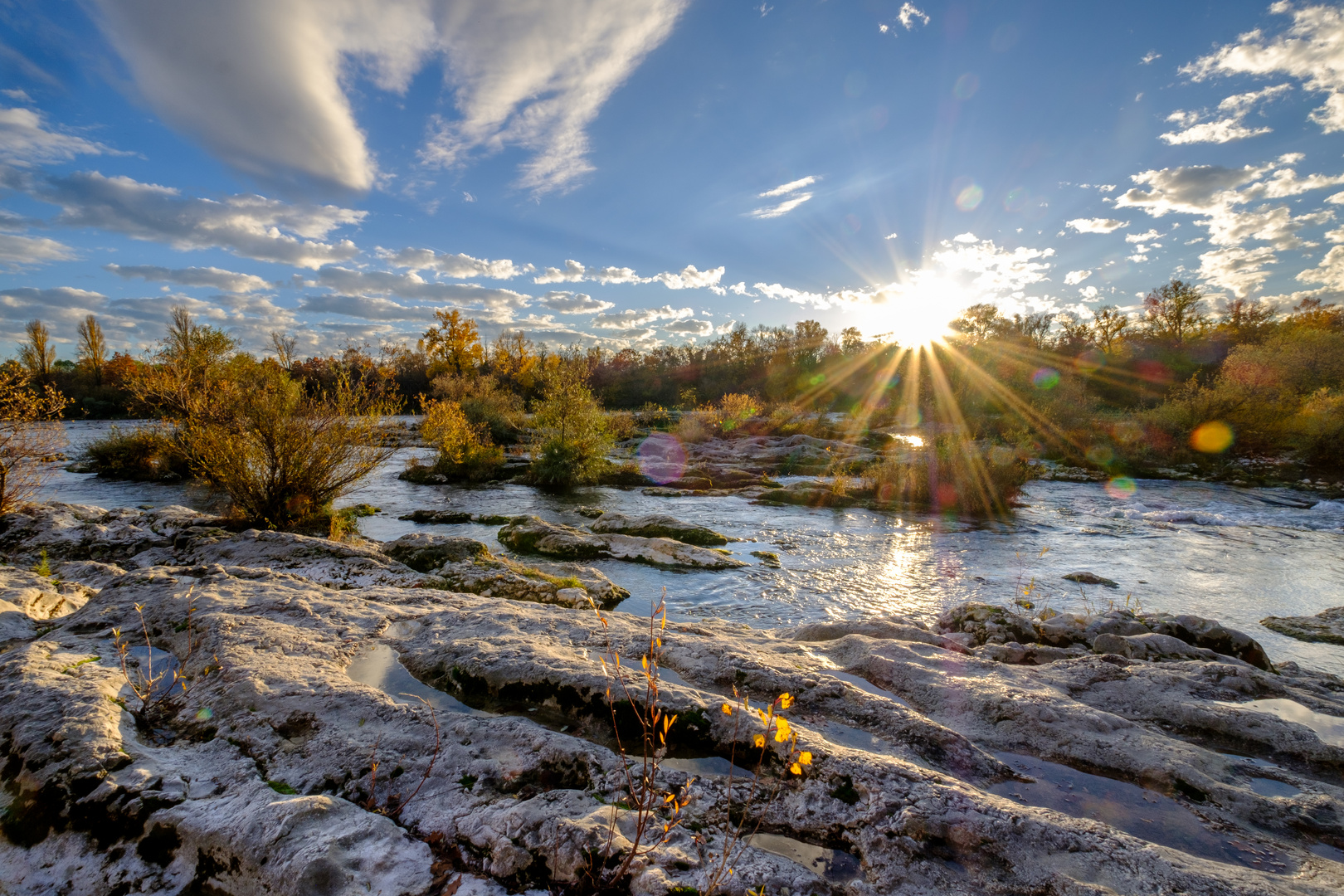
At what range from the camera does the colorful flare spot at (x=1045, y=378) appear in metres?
30.1

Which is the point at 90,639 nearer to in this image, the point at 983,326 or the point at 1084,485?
the point at 1084,485

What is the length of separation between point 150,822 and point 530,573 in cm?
490

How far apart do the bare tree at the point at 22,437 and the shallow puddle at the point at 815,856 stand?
A: 9.90 m

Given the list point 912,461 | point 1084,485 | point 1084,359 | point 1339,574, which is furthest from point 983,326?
point 1339,574

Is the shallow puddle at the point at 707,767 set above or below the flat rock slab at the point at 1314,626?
above

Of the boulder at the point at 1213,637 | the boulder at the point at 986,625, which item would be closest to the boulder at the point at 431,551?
the boulder at the point at 986,625

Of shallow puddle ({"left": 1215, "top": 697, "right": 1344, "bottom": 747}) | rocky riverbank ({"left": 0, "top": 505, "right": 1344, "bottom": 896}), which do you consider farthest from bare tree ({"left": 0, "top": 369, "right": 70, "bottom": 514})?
shallow puddle ({"left": 1215, "top": 697, "right": 1344, "bottom": 747})

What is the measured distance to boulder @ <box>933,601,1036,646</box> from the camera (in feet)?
16.9

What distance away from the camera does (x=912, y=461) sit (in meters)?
15.3

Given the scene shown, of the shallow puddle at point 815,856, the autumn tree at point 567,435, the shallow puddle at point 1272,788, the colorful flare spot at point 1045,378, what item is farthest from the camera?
the colorful flare spot at point 1045,378

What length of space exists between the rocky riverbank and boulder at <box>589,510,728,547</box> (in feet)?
18.0

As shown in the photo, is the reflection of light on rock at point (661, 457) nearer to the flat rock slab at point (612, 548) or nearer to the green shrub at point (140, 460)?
the flat rock slab at point (612, 548)

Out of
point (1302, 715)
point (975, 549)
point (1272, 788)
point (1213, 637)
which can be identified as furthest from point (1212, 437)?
point (1272, 788)

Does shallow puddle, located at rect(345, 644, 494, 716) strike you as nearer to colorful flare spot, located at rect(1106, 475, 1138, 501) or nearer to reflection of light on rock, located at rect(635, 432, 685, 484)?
reflection of light on rock, located at rect(635, 432, 685, 484)
